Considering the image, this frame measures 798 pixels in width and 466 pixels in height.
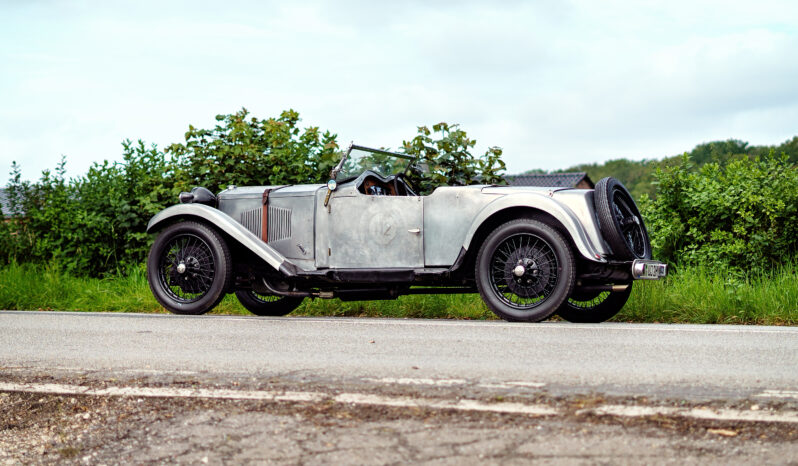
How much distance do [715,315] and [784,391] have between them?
392 centimetres

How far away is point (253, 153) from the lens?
10.6 m

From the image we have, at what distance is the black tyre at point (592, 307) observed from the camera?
7.54 metres

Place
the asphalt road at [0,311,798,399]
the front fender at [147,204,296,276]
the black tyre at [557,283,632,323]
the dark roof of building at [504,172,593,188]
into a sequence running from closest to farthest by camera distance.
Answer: the asphalt road at [0,311,798,399], the black tyre at [557,283,632,323], the front fender at [147,204,296,276], the dark roof of building at [504,172,593,188]

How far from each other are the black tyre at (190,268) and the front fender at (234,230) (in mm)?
110

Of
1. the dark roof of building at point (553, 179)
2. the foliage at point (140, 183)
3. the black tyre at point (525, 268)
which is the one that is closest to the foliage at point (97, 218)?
the foliage at point (140, 183)

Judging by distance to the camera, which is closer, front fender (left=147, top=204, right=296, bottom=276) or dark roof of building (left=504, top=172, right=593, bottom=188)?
front fender (left=147, top=204, right=296, bottom=276)

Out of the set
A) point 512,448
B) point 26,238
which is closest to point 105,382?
point 512,448

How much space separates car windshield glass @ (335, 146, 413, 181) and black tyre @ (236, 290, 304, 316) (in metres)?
1.61

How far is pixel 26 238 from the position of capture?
1234 cm

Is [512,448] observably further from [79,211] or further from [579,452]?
[79,211]

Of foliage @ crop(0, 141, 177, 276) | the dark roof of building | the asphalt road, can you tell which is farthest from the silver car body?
the dark roof of building

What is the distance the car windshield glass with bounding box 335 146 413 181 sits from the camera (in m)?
8.05

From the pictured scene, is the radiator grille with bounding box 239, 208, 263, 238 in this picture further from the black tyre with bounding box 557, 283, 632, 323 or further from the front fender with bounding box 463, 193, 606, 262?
the black tyre with bounding box 557, 283, 632, 323

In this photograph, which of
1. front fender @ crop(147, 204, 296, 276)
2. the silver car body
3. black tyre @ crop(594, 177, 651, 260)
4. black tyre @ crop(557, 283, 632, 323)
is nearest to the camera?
black tyre @ crop(594, 177, 651, 260)
